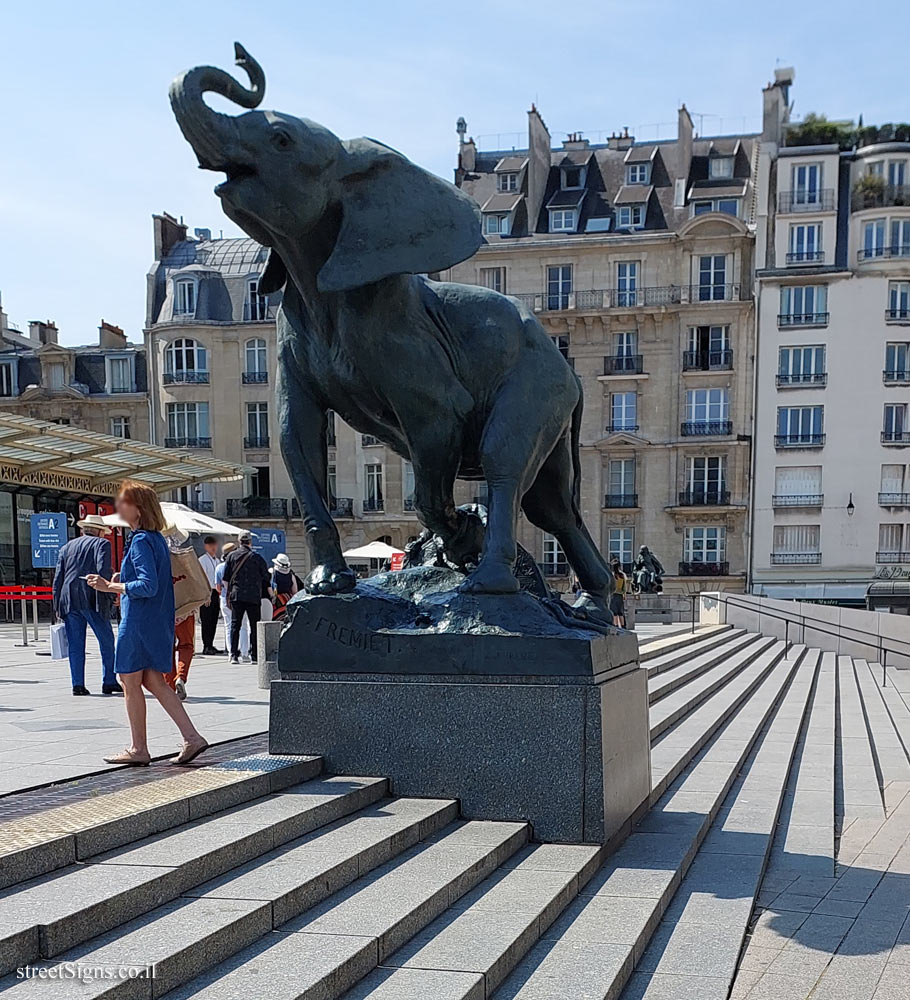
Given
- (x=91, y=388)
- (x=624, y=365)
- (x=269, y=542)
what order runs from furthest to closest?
1. (x=91, y=388)
2. (x=624, y=365)
3. (x=269, y=542)

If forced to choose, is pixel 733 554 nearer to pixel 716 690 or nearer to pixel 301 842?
pixel 716 690

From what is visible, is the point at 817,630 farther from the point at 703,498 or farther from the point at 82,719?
the point at 703,498

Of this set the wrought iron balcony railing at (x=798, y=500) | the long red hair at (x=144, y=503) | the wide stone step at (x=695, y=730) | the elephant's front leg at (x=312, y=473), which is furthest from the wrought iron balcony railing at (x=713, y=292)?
the long red hair at (x=144, y=503)

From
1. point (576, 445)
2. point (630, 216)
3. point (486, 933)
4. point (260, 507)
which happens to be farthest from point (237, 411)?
point (486, 933)

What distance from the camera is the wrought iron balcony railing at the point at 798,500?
1645 inches

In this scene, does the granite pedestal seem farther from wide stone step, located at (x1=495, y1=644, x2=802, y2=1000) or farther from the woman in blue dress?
the woman in blue dress

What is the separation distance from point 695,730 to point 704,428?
117ft

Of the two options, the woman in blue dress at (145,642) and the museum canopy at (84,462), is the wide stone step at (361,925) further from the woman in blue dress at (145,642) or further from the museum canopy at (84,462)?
the museum canopy at (84,462)

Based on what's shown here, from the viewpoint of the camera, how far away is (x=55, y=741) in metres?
6.20

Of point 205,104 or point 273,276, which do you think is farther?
point 273,276

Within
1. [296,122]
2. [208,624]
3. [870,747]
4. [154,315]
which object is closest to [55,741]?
[296,122]

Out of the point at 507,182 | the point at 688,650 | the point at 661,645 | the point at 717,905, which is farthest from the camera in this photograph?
the point at 507,182

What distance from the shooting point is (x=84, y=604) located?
31.8 ft

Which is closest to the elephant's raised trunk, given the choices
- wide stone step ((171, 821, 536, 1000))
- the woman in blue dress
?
the woman in blue dress
